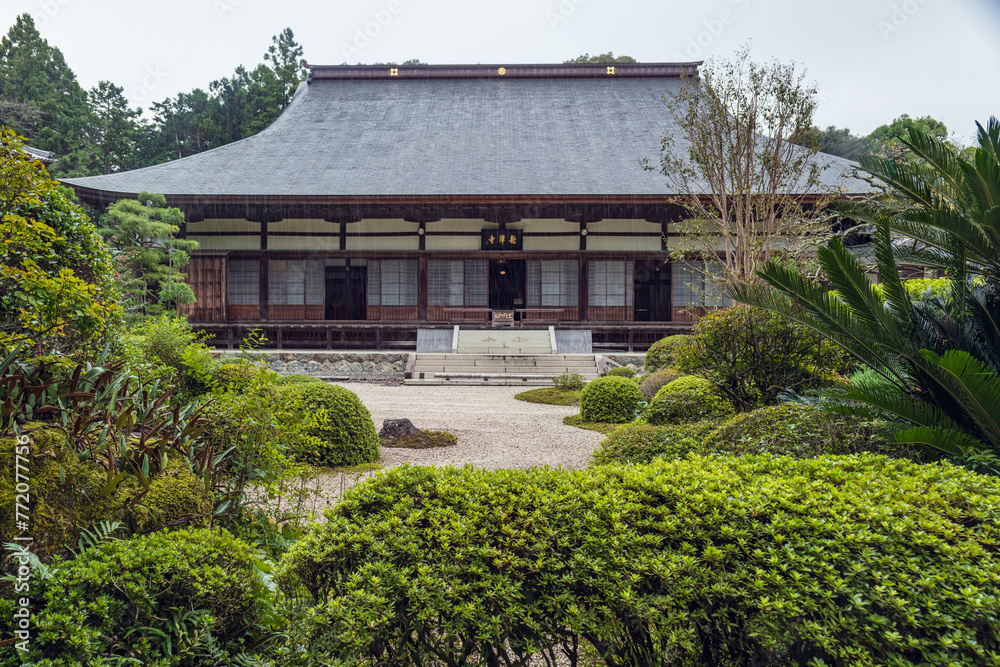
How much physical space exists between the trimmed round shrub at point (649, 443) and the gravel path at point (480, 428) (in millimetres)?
1010

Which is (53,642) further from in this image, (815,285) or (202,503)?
(815,285)

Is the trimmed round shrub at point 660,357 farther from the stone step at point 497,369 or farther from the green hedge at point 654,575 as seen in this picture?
the green hedge at point 654,575

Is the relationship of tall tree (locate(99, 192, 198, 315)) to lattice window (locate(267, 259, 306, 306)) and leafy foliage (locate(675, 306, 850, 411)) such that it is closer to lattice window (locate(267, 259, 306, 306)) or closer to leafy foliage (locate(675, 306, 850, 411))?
lattice window (locate(267, 259, 306, 306))

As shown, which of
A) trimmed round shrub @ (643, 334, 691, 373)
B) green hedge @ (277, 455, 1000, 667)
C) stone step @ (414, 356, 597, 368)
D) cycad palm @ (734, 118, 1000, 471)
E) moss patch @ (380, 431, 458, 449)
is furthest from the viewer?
stone step @ (414, 356, 597, 368)

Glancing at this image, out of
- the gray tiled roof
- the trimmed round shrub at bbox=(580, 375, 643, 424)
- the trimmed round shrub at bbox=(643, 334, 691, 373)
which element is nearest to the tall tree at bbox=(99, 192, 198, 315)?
the gray tiled roof

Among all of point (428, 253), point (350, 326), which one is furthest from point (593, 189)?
point (350, 326)

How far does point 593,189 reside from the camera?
1694 cm

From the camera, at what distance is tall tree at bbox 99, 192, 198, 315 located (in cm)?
1386

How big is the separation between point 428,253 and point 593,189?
5.55 metres

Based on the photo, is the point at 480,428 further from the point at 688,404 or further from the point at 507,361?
the point at 507,361

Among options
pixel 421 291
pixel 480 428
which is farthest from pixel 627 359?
pixel 480 428

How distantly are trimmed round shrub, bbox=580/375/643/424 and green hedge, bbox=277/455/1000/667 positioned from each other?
23.2 feet

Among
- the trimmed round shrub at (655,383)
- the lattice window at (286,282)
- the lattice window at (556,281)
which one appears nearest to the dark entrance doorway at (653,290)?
the lattice window at (556,281)

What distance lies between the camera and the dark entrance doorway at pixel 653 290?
62.5 ft
